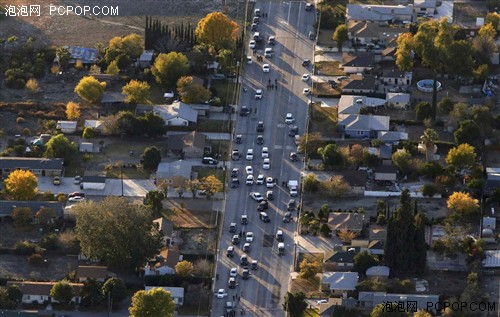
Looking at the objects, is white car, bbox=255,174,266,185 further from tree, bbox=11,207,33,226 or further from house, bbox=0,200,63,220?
tree, bbox=11,207,33,226

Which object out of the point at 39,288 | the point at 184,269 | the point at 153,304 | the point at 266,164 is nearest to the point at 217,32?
the point at 266,164

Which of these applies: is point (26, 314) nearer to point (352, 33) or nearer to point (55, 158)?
point (55, 158)

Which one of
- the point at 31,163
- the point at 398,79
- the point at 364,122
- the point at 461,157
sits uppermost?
the point at 398,79

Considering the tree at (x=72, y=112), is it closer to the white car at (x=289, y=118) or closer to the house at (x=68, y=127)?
the house at (x=68, y=127)

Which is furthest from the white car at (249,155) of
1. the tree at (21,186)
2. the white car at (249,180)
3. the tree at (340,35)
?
the tree at (340,35)

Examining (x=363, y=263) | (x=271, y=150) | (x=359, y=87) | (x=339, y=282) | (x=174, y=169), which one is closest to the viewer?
(x=339, y=282)

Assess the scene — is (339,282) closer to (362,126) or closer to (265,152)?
(265,152)

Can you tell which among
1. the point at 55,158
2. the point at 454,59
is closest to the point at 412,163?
the point at 454,59

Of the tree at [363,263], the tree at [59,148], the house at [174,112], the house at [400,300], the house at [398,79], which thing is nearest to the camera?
the house at [400,300]
